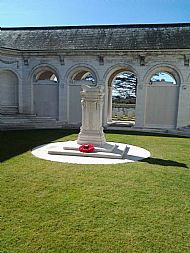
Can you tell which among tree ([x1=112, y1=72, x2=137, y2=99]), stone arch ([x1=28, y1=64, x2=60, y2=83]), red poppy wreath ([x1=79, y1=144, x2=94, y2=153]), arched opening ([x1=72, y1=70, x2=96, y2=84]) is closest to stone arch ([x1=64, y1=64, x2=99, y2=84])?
arched opening ([x1=72, y1=70, x2=96, y2=84])

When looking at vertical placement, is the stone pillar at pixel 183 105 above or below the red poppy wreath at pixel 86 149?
above

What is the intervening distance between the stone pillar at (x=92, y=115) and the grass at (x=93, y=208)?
2.46m

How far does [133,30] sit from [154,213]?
1716 centimetres

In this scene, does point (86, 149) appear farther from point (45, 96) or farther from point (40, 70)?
point (40, 70)

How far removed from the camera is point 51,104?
62.0 feet

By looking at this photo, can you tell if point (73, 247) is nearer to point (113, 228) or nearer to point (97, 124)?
point (113, 228)

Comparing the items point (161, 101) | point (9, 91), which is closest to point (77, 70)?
point (9, 91)

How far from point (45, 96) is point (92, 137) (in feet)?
34.7

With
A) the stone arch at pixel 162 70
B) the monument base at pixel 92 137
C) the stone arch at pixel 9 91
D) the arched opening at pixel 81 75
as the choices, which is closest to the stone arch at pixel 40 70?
the stone arch at pixel 9 91

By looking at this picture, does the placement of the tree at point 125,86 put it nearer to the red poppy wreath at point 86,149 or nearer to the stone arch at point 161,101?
the stone arch at point 161,101

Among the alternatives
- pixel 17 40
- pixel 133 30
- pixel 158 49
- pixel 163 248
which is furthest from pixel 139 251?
pixel 17 40

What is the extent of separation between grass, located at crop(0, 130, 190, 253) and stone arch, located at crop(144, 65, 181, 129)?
34.8 feet

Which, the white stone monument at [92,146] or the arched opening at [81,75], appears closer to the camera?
the white stone monument at [92,146]

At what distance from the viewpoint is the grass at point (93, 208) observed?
3.32 meters
